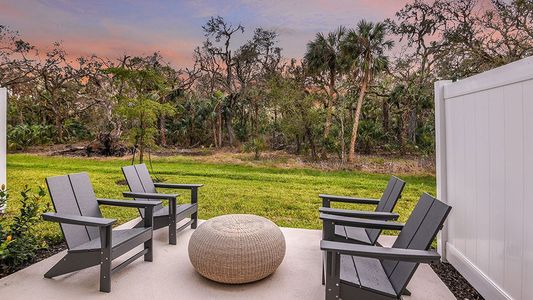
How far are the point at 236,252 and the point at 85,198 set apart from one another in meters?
1.86

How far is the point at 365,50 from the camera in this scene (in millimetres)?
12688

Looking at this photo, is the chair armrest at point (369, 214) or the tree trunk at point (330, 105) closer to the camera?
the chair armrest at point (369, 214)

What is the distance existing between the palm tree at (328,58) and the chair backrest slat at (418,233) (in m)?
10.7

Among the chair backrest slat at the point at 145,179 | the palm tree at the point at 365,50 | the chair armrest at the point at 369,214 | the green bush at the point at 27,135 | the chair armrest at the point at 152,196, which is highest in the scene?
the palm tree at the point at 365,50

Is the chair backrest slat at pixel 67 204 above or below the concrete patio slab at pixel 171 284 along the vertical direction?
above

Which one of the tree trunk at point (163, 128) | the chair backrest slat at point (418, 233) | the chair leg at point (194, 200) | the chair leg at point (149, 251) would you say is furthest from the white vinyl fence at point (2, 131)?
the tree trunk at point (163, 128)

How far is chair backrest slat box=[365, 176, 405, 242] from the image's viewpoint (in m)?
3.42

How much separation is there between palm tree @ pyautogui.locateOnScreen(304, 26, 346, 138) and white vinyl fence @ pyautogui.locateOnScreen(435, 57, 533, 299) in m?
9.82

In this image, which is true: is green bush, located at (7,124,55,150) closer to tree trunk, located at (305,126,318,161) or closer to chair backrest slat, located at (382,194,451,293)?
tree trunk, located at (305,126,318,161)

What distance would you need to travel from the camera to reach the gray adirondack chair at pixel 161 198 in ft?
13.4

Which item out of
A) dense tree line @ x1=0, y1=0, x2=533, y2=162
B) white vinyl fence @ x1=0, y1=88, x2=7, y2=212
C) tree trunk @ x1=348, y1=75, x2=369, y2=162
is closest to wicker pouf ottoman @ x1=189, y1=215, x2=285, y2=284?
white vinyl fence @ x1=0, y1=88, x2=7, y2=212

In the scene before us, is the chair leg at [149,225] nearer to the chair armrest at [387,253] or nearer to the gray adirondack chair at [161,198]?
the gray adirondack chair at [161,198]

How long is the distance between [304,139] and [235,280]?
11123 mm

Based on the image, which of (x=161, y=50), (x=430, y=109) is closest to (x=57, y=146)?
(x=161, y=50)
